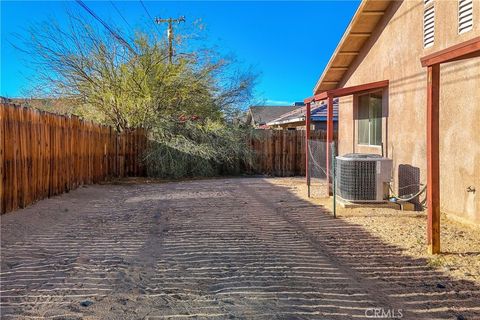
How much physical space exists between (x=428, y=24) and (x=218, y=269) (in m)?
6.07

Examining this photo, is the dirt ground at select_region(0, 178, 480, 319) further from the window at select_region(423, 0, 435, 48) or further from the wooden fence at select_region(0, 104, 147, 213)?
the window at select_region(423, 0, 435, 48)

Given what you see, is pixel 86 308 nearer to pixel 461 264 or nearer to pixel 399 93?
pixel 461 264

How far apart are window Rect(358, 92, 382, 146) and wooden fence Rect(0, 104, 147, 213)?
7.31 m

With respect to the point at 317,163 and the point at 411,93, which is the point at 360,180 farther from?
the point at 317,163

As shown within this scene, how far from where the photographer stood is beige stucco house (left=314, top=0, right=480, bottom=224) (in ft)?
20.8

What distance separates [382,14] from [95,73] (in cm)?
987

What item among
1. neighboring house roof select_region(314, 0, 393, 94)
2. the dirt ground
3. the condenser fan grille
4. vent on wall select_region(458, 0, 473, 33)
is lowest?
the dirt ground

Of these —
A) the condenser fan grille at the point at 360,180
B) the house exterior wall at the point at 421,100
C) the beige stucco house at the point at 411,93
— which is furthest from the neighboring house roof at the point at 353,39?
the condenser fan grille at the point at 360,180

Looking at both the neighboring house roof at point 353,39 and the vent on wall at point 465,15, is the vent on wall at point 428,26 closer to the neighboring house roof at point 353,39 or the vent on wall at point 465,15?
the vent on wall at point 465,15

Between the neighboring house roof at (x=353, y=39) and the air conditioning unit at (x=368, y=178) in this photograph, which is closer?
the air conditioning unit at (x=368, y=178)

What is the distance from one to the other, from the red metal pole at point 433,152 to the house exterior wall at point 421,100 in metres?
1.55

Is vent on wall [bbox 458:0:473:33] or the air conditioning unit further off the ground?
vent on wall [bbox 458:0:473:33]

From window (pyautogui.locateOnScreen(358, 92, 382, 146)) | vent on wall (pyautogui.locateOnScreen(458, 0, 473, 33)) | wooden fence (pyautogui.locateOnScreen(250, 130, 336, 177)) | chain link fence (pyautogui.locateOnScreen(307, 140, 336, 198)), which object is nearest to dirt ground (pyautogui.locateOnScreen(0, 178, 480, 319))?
window (pyautogui.locateOnScreen(358, 92, 382, 146))

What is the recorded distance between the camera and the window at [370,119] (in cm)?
990
